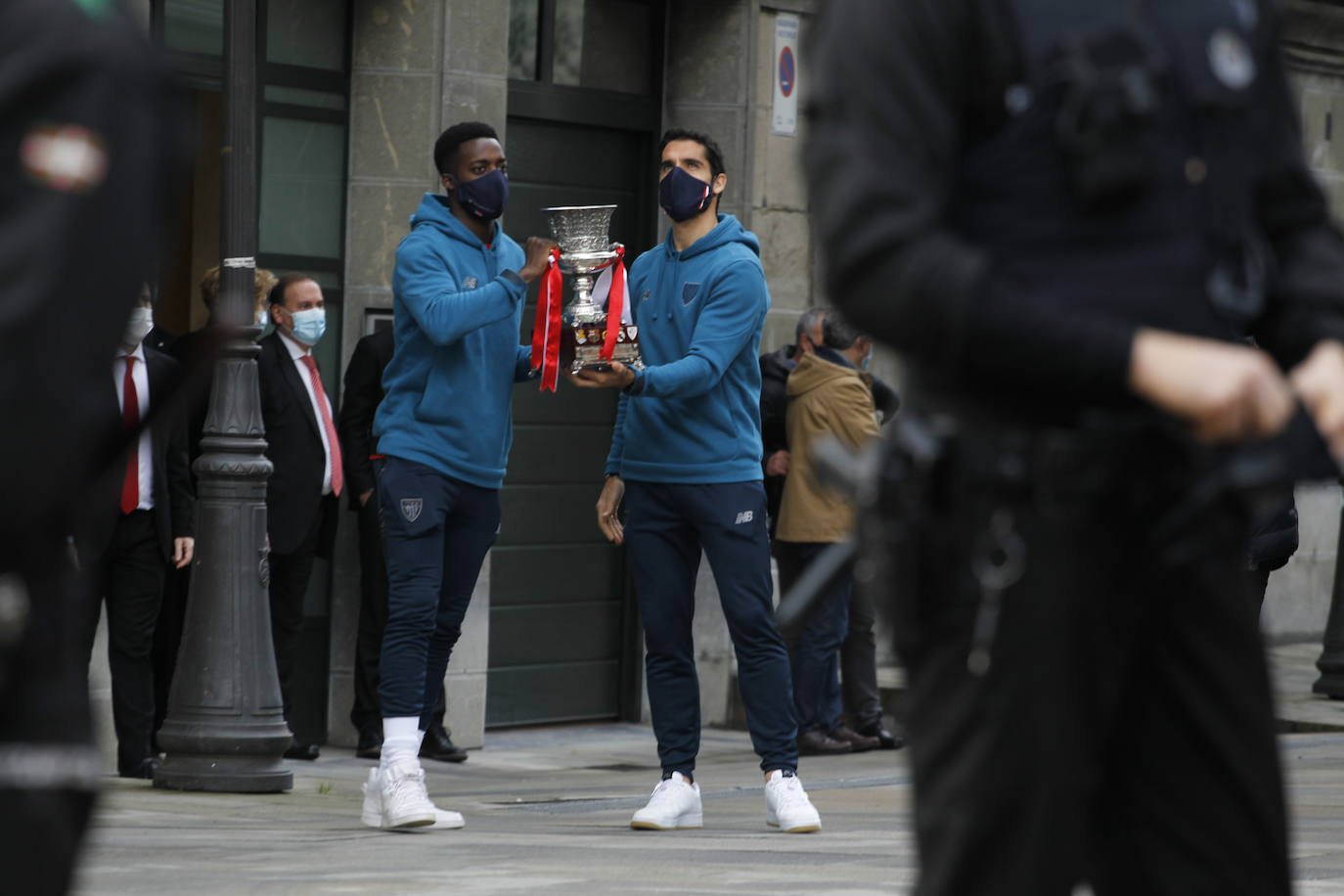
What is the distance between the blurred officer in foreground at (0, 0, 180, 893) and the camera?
235cm

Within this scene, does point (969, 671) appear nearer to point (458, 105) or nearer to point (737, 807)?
point (737, 807)

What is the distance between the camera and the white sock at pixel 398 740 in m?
7.84

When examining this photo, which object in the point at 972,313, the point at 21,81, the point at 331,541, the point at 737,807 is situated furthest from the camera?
the point at 331,541

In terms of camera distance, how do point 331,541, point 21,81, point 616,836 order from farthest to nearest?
1. point 331,541
2. point 616,836
3. point 21,81

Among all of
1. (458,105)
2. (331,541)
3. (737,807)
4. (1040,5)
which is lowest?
(737,807)

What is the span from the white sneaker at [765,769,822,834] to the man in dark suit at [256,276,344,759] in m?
3.26

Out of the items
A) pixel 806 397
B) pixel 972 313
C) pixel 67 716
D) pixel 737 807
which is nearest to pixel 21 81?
pixel 67 716

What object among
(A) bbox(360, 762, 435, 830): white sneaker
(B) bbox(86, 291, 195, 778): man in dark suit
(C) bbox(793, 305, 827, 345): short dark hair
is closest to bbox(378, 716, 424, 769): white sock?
(A) bbox(360, 762, 435, 830): white sneaker

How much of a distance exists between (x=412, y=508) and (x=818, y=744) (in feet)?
13.3

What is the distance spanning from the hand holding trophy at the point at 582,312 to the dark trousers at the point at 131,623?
7.66 feet

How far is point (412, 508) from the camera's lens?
7.90 metres

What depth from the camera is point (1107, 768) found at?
2674 mm

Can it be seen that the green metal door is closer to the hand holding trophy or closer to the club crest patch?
the hand holding trophy

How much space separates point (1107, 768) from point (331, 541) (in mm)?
8499
